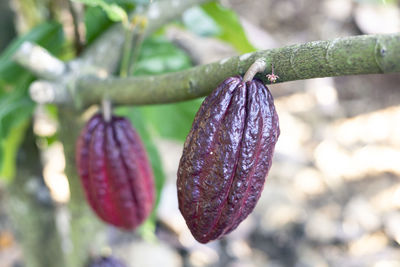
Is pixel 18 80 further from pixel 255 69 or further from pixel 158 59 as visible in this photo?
pixel 255 69

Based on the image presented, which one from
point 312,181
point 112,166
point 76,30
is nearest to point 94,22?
point 76,30

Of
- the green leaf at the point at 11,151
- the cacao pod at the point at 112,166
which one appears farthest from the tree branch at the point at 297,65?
the green leaf at the point at 11,151

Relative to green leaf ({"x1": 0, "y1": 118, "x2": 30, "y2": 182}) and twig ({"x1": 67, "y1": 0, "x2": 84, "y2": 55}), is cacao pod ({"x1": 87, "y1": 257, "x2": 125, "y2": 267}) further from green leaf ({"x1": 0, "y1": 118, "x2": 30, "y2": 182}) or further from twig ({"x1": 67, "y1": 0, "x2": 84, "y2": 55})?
twig ({"x1": 67, "y1": 0, "x2": 84, "y2": 55})

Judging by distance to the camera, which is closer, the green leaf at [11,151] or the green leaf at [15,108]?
the green leaf at [15,108]

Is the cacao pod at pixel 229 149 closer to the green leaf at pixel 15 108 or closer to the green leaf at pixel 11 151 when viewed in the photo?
the green leaf at pixel 15 108

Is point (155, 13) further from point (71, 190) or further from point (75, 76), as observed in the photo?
point (71, 190)

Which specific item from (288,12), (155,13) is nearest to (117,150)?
(155,13)
